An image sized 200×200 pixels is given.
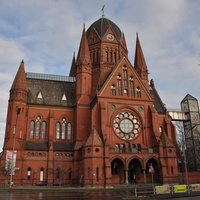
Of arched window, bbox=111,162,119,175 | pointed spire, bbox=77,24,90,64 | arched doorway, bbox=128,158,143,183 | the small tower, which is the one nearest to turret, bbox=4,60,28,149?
the small tower

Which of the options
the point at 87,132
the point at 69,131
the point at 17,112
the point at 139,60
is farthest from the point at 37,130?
the point at 139,60

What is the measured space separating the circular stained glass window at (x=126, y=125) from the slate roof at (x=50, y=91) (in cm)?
1292

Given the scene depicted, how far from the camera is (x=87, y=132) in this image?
182 feet

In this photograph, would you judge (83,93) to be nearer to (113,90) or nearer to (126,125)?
(113,90)

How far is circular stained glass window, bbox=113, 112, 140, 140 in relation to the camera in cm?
5397

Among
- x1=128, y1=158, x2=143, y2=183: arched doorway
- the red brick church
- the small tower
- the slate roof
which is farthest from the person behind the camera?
the slate roof

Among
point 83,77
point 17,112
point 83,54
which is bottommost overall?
point 17,112

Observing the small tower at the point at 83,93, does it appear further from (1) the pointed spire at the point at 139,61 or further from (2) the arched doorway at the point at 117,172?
(1) the pointed spire at the point at 139,61

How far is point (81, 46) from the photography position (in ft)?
214

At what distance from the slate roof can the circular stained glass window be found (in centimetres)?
1292

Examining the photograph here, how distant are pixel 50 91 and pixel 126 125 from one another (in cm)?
2169

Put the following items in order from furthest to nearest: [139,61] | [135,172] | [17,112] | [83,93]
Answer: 1. [139,61]
2. [83,93]
3. [135,172]
4. [17,112]

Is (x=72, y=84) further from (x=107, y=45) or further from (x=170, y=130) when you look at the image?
(x=170, y=130)

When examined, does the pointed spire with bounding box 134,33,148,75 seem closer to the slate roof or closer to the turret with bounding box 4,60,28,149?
the slate roof
